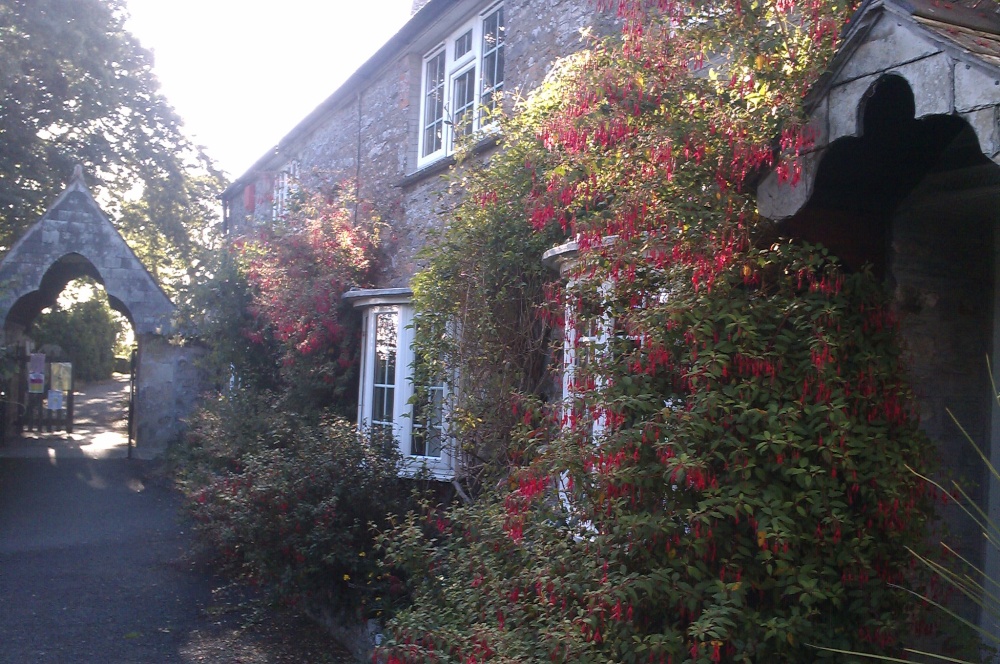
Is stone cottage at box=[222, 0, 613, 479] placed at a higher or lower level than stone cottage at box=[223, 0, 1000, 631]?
higher

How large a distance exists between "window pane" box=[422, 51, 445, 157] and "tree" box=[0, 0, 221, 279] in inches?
492

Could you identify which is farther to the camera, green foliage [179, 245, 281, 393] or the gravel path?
green foliage [179, 245, 281, 393]

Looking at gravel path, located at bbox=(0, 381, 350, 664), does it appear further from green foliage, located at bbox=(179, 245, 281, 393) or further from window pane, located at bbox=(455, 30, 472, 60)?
window pane, located at bbox=(455, 30, 472, 60)

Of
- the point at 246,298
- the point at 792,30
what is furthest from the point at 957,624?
the point at 246,298

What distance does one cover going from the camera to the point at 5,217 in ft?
69.1

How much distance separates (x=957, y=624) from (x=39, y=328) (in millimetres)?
30933

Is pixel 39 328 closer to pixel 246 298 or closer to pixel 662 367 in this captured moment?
pixel 246 298

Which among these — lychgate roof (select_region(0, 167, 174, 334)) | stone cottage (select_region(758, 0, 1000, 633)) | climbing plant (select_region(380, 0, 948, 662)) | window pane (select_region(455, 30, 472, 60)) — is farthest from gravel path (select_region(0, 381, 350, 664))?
window pane (select_region(455, 30, 472, 60))

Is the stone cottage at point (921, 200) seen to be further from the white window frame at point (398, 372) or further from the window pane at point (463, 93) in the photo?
the window pane at point (463, 93)

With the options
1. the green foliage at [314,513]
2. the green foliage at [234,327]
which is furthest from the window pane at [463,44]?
the green foliage at [314,513]

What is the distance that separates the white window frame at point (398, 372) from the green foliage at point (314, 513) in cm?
106

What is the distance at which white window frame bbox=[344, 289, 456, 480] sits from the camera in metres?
8.88

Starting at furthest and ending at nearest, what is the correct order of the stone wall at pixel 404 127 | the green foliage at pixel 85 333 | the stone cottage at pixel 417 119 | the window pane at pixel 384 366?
the green foliage at pixel 85 333, the window pane at pixel 384 366, the stone cottage at pixel 417 119, the stone wall at pixel 404 127

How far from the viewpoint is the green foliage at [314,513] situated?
262 inches
